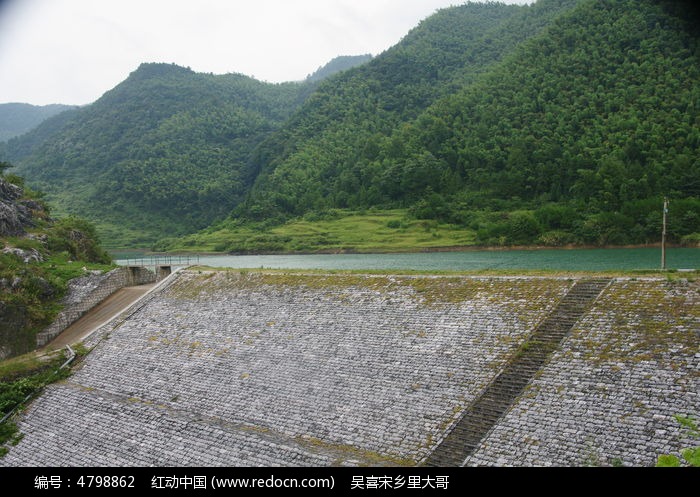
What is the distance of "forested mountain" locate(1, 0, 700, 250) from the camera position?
51.6 metres

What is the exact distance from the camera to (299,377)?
16.8 meters

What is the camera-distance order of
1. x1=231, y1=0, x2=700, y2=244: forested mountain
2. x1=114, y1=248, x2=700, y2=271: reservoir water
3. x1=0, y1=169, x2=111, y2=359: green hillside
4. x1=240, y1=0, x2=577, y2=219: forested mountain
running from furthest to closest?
x1=240, y1=0, x2=577, y2=219: forested mountain → x1=231, y1=0, x2=700, y2=244: forested mountain → x1=114, y1=248, x2=700, y2=271: reservoir water → x1=0, y1=169, x2=111, y2=359: green hillside

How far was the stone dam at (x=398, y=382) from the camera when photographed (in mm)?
12062

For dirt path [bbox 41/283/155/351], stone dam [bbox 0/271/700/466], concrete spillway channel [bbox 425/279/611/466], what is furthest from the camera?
dirt path [bbox 41/283/155/351]

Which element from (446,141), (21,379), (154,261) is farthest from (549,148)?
(21,379)

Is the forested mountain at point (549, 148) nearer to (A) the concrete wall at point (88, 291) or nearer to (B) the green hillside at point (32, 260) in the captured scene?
(A) the concrete wall at point (88, 291)

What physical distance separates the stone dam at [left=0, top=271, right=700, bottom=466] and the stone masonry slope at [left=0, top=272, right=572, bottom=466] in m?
0.05

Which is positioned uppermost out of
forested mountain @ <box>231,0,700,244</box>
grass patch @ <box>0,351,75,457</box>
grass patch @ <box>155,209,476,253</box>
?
forested mountain @ <box>231,0,700,244</box>

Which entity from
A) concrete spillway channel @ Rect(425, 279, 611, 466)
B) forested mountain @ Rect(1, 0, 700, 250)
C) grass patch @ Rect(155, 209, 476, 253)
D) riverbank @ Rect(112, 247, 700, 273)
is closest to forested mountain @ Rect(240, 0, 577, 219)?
forested mountain @ Rect(1, 0, 700, 250)

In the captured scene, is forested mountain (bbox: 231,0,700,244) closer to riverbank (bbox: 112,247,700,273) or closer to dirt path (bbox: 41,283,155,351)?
riverbank (bbox: 112,247,700,273)

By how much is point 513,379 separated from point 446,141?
65726 mm

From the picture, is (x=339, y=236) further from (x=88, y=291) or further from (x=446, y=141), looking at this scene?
(x=88, y=291)

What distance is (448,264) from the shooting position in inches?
1447

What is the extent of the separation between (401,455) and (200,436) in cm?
601
